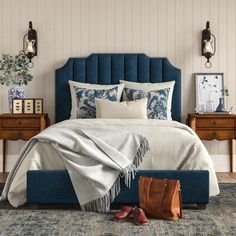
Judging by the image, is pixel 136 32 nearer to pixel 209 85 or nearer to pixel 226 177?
pixel 209 85

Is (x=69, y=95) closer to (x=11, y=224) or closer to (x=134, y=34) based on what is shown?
(x=134, y=34)

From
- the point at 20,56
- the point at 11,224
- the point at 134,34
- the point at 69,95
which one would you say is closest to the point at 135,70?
the point at 134,34

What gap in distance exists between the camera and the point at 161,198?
362 centimetres

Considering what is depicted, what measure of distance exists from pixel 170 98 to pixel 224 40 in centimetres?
108

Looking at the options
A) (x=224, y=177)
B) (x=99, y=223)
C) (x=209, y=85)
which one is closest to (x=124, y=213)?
(x=99, y=223)

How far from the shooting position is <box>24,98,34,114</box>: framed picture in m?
6.00

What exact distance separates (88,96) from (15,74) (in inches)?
40.9

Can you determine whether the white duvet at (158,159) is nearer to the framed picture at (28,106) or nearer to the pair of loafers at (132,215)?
the pair of loafers at (132,215)

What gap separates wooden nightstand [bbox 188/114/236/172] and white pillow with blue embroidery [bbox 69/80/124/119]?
96 centimetres

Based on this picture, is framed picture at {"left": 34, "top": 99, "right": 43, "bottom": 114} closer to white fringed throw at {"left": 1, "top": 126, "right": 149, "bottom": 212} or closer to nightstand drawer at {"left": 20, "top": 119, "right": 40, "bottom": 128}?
nightstand drawer at {"left": 20, "top": 119, "right": 40, "bottom": 128}

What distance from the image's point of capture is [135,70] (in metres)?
6.16

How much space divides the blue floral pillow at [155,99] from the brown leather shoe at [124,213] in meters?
2.03

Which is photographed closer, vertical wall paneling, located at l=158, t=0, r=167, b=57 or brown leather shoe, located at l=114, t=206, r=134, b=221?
brown leather shoe, located at l=114, t=206, r=134, b=221

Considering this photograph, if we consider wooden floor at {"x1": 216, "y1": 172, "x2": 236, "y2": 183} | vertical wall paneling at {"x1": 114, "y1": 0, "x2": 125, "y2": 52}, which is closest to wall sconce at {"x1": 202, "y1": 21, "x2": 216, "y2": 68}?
vertical wall paneling at {"x1": 114, "y1": 0, "x2": 125, "y2": 52}
